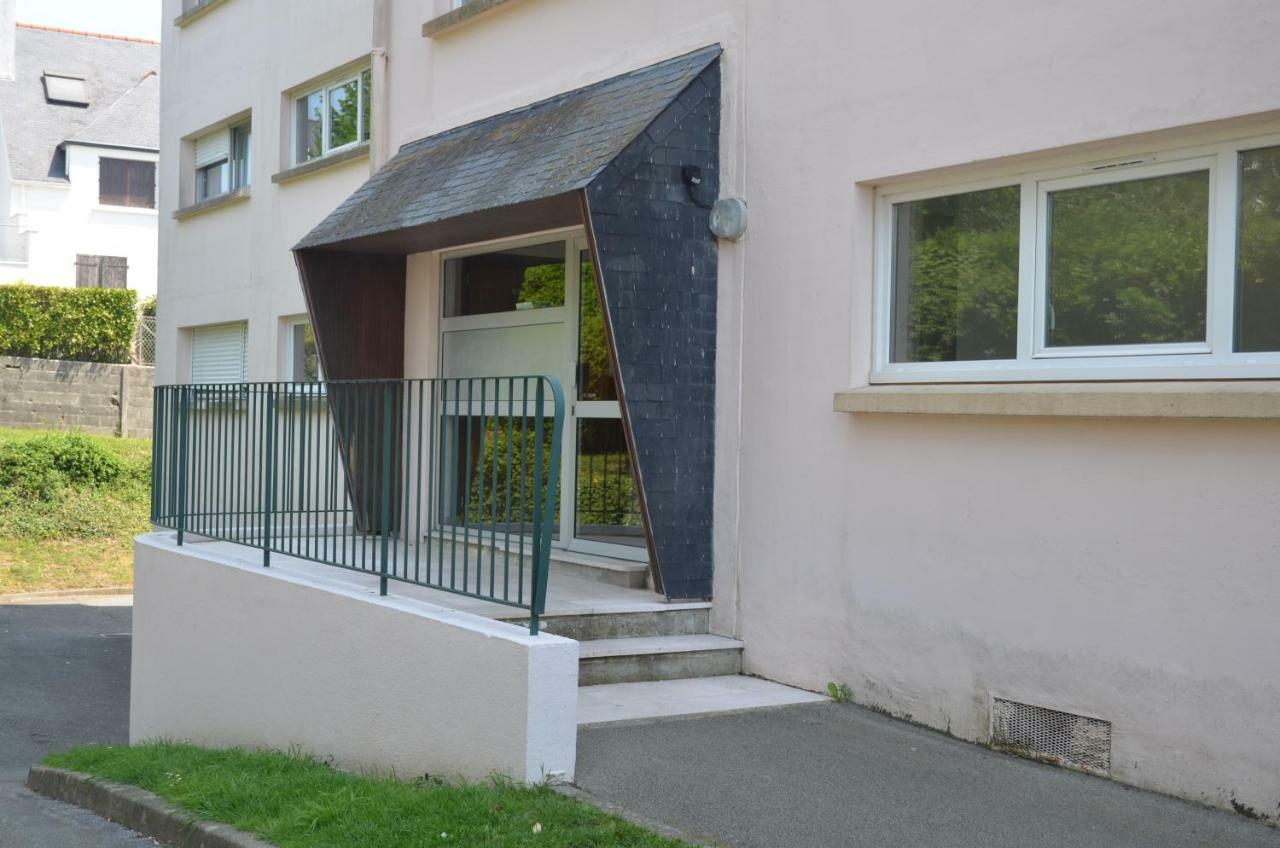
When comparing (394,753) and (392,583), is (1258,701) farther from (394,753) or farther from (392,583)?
(392,583)

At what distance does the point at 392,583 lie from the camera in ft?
27.6

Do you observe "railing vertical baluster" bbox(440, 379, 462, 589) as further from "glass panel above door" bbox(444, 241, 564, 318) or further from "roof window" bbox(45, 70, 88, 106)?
"roof window" bbox(45, 70, 88, 106)

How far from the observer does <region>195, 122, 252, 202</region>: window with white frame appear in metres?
16.6

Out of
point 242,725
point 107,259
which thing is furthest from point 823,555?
point 107,259

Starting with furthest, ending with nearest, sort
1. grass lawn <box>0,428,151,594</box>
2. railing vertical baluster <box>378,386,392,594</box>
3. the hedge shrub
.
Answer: the hedge shrub
grass lawn <box>0,428,151,594</box>
railing vertical baluster <box>378,386,392,594</box>

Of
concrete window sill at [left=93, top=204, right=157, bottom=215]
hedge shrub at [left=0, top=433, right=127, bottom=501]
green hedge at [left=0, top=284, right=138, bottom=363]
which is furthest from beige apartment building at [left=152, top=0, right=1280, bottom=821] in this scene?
concrete window sill at [left=93, top=204, right=157, bottom=215]

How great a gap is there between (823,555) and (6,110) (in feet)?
131

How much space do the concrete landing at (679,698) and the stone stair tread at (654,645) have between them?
16cm

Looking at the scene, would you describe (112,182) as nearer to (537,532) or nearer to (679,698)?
(679,698)

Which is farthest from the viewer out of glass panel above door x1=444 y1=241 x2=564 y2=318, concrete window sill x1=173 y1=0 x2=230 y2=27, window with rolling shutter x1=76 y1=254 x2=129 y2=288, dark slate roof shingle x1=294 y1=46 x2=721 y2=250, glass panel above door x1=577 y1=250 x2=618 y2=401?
window with rolling shutter x1=76 y1=254 x2=129 y2=288

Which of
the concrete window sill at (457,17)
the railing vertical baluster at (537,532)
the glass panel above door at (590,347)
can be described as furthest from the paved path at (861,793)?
the concrete window sill at (457,17)

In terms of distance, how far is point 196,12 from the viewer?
16922 millimetres

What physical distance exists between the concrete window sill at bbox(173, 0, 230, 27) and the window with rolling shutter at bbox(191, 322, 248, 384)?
12.4 feet

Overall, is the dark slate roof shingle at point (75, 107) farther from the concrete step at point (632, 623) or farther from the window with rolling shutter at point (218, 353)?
the concrete step at point (632, 623)
